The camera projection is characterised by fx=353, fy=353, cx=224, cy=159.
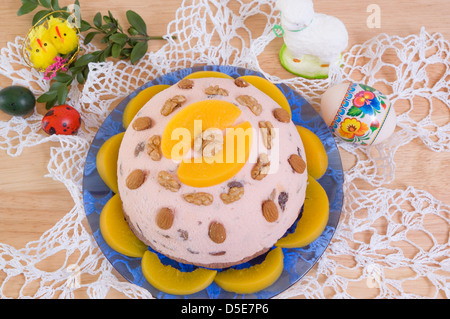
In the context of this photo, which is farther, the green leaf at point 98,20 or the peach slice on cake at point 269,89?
the green leaf at point 98,20

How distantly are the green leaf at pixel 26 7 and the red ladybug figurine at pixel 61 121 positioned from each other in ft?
1.13

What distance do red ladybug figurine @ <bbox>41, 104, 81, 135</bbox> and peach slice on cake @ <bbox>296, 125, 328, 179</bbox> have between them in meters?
0.67

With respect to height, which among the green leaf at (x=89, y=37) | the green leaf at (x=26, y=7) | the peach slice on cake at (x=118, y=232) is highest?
the green leaf at (x=26, y=7)

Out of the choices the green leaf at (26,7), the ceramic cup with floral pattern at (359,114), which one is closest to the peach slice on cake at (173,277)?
the ceramic cup with floral pattern at (359,114)

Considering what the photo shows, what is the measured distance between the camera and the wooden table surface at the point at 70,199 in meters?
1.06

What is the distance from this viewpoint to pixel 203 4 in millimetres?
1170

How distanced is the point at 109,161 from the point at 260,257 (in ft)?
1.58

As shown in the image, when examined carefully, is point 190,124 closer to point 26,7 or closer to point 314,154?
point 314,154

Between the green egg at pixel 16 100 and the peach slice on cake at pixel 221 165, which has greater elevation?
the peach slice on cake at pixel 221 165

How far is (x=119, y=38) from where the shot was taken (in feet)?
3.72

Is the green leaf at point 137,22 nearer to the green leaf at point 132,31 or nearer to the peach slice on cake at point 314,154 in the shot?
the green leaf at point 132,31

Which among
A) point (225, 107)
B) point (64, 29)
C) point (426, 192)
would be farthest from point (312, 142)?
point (64, 29)

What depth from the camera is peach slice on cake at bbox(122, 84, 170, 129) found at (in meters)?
1.03
